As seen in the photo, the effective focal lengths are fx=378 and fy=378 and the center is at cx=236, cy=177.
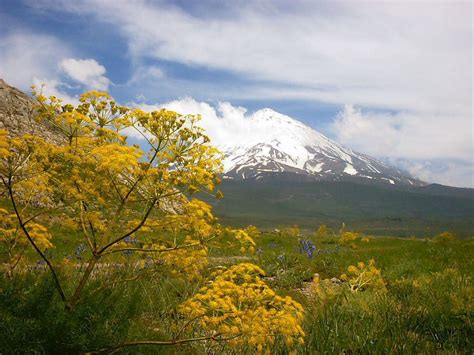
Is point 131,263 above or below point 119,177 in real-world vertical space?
below

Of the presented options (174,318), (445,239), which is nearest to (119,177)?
(174,318)

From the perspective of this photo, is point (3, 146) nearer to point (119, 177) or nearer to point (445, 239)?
point (119, 177)

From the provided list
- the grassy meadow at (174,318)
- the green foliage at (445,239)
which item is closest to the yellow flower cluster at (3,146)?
the grassy meadow at (174,318)

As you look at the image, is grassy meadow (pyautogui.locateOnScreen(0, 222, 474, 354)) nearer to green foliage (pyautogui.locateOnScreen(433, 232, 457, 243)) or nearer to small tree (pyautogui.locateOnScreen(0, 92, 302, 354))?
small tree (pyautogui.locateOnScreen(0, 92, 302, 354))

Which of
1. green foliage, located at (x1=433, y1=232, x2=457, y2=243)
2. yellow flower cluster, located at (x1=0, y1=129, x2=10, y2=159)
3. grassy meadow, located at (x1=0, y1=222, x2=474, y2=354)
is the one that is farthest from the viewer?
green foliage, located at (x1=433, y1=232, x2=457, y2=243)

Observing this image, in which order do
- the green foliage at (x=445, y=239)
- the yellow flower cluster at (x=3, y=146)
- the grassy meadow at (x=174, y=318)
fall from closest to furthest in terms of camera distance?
the yellow flower cluster at (x=3, y=146) → the grassy meadow at (x=174, y=318) → the green foliage at (x=445, y=239)

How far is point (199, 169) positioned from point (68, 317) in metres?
2.21

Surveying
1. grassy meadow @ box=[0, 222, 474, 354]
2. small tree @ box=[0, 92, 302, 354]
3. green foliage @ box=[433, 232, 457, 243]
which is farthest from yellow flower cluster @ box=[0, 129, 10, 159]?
green foliage @ box=[433, 232, 457, 243]

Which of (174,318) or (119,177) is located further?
(174,318)

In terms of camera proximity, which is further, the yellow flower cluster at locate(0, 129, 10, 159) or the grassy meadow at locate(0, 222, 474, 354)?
the grassy meadow at locate(0, 222, 474, 354)

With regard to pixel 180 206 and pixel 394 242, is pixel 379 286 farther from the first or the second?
pixel 394 242

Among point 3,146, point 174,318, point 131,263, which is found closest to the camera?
point 3,146

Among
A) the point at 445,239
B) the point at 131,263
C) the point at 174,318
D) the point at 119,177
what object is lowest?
the point at 174,318

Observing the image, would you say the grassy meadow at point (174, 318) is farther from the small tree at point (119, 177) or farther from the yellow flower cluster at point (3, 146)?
the yellow flower cluster at point (3, 146)
